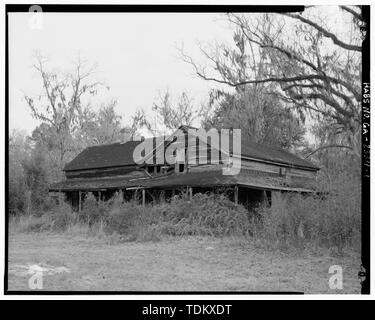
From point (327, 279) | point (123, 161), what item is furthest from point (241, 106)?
point (327, 279)

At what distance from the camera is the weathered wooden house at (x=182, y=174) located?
23.9 m

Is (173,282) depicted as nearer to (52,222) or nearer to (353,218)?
(353,218)

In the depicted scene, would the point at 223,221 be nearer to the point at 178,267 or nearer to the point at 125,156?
the point at 178,267

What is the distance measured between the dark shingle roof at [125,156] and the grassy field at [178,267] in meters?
13.1

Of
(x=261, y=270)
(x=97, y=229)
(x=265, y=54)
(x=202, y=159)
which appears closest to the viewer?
(x=261, y=270)

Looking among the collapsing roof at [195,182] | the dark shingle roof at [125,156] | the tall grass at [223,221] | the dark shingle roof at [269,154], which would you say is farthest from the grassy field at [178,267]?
the dark shingle roof at [125,156]

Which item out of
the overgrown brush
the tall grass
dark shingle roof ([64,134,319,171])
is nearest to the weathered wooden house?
dark shingle roof ([64,134,319,171])

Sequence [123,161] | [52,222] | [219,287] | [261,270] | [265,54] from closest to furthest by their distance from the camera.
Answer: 1. [219,287]
2. [261,270]
3. [265,54]
4. [52,222]
5. [123,161]

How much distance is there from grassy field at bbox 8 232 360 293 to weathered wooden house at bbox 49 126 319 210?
6868 mm

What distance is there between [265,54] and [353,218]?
7.79m

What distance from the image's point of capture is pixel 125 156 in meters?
32.5

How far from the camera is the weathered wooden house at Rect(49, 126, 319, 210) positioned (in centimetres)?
2389

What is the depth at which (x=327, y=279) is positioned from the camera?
1046cm

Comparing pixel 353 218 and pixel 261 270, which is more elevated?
pixel 353 218
